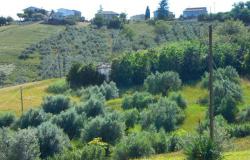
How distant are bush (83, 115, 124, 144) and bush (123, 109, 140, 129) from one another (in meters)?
7.39

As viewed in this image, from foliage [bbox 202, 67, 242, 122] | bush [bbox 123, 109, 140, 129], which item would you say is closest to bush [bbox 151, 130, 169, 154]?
bush [bbox 123, 109, 140, 129]

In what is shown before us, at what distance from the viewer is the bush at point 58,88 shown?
88719 millimetres

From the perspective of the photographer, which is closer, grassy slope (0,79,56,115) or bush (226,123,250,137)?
bush (226,123,250,137)

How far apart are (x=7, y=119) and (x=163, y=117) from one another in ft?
62.2

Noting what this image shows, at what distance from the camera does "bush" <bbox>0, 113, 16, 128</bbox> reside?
67.8 m

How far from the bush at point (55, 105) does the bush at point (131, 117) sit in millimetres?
10871

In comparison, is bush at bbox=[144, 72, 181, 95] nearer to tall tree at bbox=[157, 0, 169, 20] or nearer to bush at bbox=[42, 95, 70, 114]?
bush at bbox=[42, 95, 70, 114]

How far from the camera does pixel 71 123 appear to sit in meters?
61.3

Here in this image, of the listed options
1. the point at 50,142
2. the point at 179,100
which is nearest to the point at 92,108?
the point at 179,100

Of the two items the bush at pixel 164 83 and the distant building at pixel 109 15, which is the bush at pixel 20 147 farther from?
the distant building at pixel 109 15

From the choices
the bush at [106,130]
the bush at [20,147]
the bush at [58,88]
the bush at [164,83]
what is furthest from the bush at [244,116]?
the bush at [58,88]

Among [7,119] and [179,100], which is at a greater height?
[179,100]

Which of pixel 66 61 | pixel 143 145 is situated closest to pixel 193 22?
pixel 66 61

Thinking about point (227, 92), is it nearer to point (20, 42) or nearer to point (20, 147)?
point (20, 147)
